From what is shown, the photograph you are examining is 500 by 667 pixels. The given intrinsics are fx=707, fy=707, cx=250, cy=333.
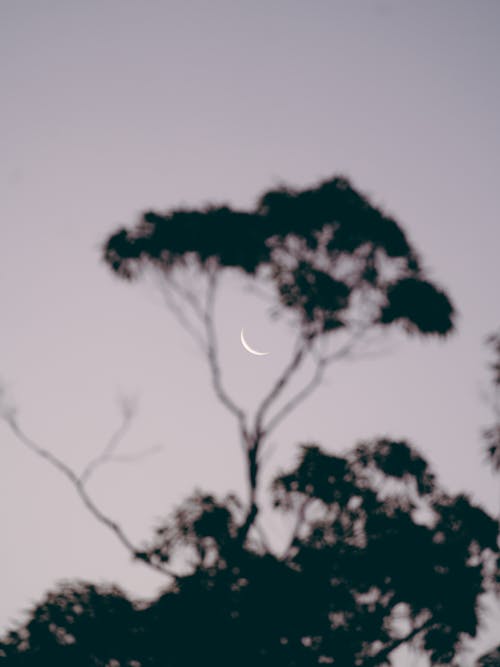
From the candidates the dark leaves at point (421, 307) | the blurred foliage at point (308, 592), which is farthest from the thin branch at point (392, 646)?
the dark leaves at point (421, 307)

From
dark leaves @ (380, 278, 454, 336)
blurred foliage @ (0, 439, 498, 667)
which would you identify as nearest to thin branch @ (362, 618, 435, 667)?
blurred foliage @ (0, 439, 498, 667)

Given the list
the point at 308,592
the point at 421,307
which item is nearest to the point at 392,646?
the point at 308,592

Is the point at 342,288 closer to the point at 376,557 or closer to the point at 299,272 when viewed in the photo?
the point at 299,272

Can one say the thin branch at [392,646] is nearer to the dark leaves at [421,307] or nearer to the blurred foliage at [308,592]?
the blurred foliage at [308,592]

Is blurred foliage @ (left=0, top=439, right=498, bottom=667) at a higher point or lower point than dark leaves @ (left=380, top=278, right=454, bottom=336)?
lower

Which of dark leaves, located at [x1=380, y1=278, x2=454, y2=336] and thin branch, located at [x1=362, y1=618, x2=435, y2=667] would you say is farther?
dark leaves, located at [x1=380, y1=278, x2=454, y2=336]

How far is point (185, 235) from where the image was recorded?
58.9 ft

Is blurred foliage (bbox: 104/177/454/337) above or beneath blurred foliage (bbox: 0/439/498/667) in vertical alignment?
above

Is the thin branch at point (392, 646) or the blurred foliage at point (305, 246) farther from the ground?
the blurred foliage at point (305, 246)

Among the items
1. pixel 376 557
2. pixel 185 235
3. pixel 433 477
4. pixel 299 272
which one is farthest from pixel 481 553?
pixel 185 235

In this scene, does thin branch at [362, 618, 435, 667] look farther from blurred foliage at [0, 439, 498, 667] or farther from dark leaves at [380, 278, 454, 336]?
dark leaves at [380, 278, 454, 336]

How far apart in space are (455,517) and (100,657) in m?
8.50

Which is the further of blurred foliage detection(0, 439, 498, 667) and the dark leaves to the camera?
the dark leaves

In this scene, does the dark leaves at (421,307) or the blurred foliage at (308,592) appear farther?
the dark leaves at (421,307)
